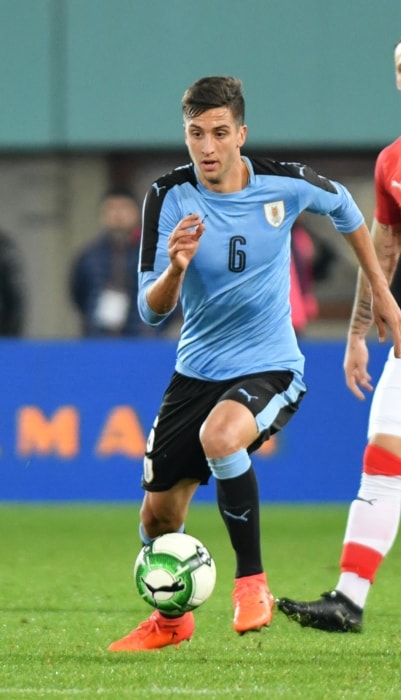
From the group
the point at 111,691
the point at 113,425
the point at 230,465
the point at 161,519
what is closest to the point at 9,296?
the point at 113,425

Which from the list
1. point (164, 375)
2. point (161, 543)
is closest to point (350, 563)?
point (161, 543)

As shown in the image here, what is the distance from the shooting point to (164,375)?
1113 cm

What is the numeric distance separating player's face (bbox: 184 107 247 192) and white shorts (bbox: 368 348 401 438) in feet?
3.07

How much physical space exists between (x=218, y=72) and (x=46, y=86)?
5.03 ft

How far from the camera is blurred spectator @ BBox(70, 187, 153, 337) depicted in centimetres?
1162

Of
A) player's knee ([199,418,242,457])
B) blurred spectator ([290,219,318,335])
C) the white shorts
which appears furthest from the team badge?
blurred spectator ([290,219,318,335])

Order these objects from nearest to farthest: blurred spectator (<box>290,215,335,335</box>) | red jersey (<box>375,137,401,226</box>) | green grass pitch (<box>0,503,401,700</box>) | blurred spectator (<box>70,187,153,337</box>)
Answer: green grass pitch (<box>0,503,401,700</box>) → red jersey (<box>375,137,401,226</box>) → blurred spectator (<box>290,215,335,335</box>) → blurred spectator (<box>70,187,153,337</box>)

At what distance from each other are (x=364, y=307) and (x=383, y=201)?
407 millimetres

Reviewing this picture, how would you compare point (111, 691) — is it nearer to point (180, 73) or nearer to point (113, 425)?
point (113, 425)

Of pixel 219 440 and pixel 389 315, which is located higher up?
pixel 389 315

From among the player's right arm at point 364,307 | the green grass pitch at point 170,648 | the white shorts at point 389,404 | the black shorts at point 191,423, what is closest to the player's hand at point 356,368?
the player's right arm at point 364,307

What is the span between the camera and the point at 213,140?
5449mm

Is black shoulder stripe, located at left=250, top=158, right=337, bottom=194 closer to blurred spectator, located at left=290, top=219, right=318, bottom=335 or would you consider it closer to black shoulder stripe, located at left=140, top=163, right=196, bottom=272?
black shoulder stripe, located at left=140, top=163, right=196, bottom=272

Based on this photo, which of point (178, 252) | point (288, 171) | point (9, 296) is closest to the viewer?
point (178, 252)
